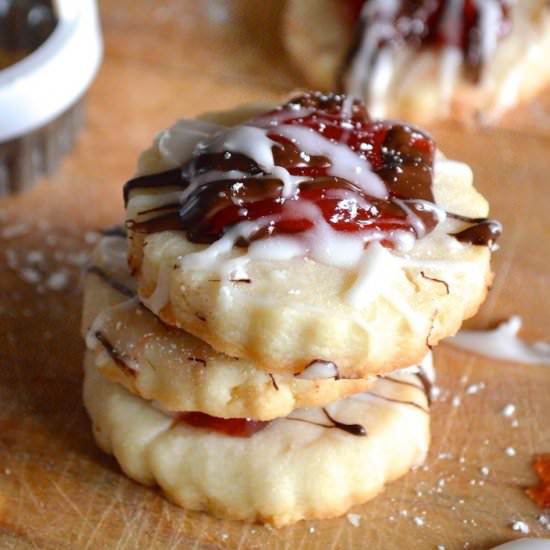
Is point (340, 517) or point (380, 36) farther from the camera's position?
point (380, 36)

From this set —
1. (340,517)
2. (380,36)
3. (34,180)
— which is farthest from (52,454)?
(380,36)

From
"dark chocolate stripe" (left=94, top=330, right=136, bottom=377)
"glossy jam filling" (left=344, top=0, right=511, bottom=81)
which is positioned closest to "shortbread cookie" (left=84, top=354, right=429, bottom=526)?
"dark chocolate stripe" (left=94, top=330, right=136, bottom=377)

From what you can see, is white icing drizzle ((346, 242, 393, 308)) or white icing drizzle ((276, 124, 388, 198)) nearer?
white icing drizzle ((346, 242, 393, 308))

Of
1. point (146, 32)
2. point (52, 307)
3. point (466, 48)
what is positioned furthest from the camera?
point (146, 32)

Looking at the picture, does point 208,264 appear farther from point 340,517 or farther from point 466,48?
point 466,48

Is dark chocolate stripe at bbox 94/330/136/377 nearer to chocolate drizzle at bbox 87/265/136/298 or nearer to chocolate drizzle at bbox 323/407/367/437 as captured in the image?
chocolate drizzle at bbox 87/265/136/298

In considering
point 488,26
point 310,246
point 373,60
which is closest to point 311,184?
point 310,246

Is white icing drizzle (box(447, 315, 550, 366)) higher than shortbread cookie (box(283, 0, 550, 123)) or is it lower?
lower
